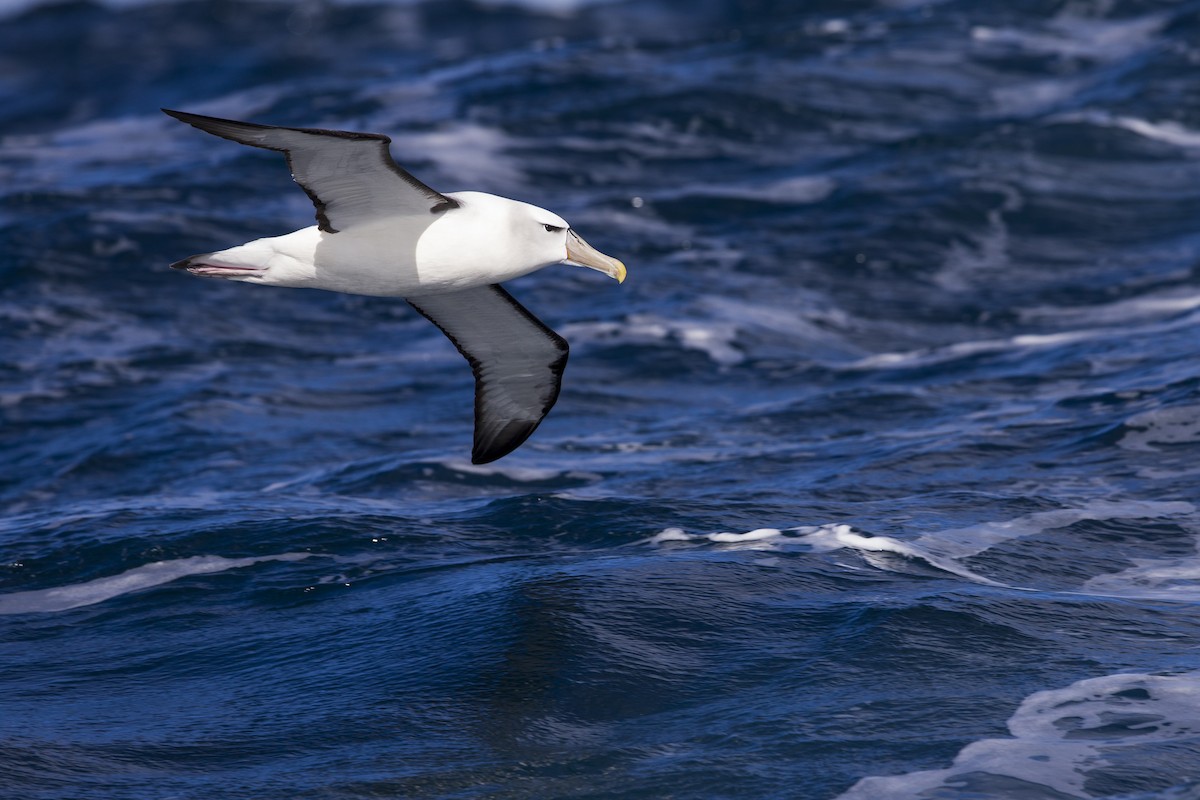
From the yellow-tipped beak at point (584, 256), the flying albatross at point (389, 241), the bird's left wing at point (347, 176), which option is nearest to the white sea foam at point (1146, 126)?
the yellow-tipped beak at point (584, 256)

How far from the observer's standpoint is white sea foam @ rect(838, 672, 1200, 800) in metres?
7.60

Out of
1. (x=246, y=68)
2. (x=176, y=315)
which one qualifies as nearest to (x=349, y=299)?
(x=176, y=315)

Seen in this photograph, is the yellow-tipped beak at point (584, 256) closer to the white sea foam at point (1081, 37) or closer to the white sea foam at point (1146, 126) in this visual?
the white sea foam at point (1146, 126)

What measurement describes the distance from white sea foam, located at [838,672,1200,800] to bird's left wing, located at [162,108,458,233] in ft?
14.7

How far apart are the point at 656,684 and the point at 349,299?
48.2ft

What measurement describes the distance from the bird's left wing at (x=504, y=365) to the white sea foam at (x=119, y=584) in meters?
1.76

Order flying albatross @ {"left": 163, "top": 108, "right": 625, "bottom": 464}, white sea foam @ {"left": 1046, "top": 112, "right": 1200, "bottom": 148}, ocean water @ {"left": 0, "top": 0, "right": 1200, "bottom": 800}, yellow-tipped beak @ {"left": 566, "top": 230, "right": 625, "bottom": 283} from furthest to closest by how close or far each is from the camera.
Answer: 1. white sea foam @ {"left": 1046, "top": 112, "right": 1200, "bottom": 148}
2. yellow-tipped beak @ {"left": 566, "top": 230, "right": 625, "bottom": 283}
3. flying albatross @ {"left": 163, "top": 108, "right": 625, "bottom": 464}
4. ocean water @ {"left": 0, "top": 0, "right": 1200, "bottom": 800}

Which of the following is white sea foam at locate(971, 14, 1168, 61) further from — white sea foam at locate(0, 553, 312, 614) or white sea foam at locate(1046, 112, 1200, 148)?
white sea foam at locate(0, 553, 312, 614)

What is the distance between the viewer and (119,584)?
11555 mm

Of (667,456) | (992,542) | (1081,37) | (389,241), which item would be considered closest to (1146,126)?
(1081,37)

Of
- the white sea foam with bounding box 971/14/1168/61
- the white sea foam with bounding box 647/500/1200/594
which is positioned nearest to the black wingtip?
the white sea foam with bounding box 647/500/1200/594

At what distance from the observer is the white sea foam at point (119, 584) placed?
11.3m

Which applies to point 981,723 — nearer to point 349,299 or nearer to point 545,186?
point 349,299

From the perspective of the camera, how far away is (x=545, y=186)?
27875 millimetres
